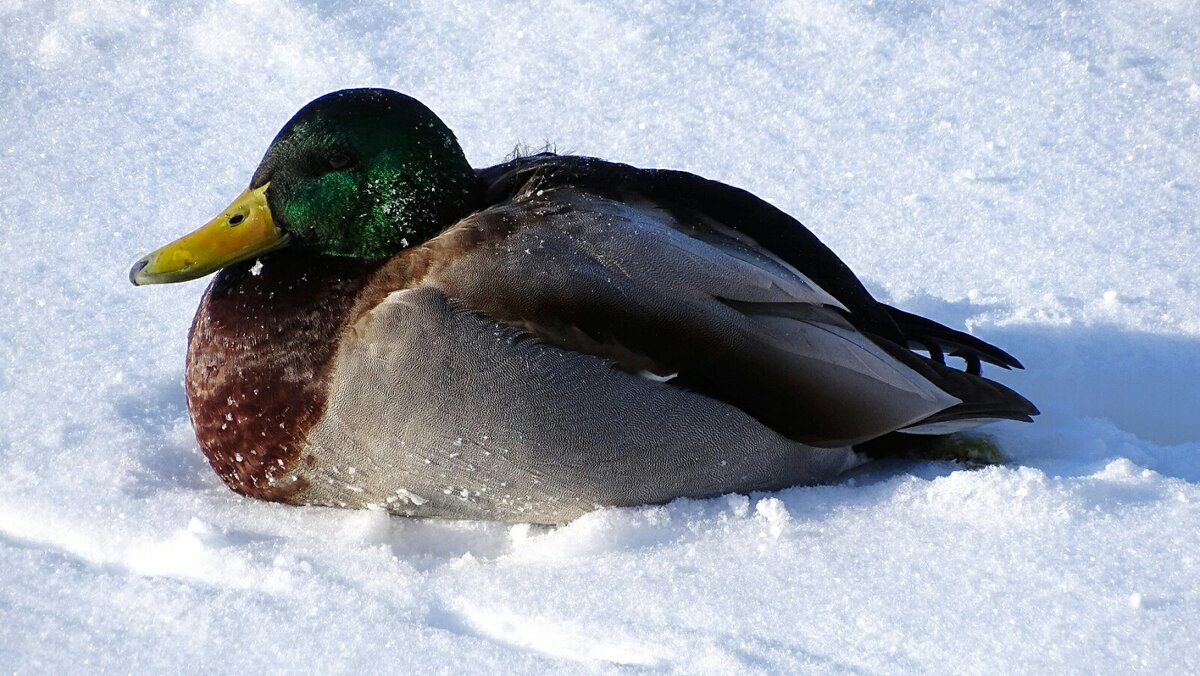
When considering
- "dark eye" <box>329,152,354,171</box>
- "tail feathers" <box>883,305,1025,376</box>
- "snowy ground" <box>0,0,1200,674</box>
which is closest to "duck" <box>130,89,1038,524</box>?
"dark eye" <box>329,152,354,171</box>

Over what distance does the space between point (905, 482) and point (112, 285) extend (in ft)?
7.50

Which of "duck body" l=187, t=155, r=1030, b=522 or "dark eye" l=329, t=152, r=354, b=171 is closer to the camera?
"duck body" l=187, t=155, r=1030, b=522

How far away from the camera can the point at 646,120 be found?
16.1 ft

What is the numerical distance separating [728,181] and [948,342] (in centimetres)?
118

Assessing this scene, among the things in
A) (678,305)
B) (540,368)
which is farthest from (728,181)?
(540,368)

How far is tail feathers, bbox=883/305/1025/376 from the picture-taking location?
3641mm

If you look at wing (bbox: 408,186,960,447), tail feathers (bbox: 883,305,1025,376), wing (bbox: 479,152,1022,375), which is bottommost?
wing (bbox: 408,186,960,447)

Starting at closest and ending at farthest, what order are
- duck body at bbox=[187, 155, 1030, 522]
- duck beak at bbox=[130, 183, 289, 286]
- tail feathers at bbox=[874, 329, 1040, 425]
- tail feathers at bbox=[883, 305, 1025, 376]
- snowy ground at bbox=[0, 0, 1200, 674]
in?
snowy ground at bbox=[0, 0, 1200, 674] → duck body at bbox=[187, 155, 1030, 522] → duck beak at bbox=[130, 183, 289, 286] → tail feathers at bbox=[874, 329, 1040, 425] → tail feathers at bbox=[883, 305, 1025, 376]

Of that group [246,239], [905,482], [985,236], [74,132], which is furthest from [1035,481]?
[74,132]

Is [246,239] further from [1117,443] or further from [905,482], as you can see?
[1117,443]

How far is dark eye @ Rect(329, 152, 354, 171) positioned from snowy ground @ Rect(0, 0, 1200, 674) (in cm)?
80

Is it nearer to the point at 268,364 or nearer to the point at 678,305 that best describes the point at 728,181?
the point at 678,305

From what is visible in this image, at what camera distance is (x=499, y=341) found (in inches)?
116

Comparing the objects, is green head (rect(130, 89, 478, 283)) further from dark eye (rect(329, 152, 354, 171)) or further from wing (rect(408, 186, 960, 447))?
wing (rect(408, 186, 960, 447))
